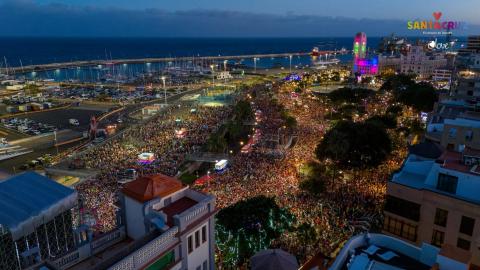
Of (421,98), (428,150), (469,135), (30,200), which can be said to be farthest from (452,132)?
(421,98)

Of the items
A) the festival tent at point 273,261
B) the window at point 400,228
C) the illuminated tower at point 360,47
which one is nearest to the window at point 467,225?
the window at point 400,228

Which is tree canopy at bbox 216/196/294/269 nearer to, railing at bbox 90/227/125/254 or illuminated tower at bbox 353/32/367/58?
railing at bbox 90/227/125/254

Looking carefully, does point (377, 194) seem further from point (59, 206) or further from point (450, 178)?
point (59, 206)

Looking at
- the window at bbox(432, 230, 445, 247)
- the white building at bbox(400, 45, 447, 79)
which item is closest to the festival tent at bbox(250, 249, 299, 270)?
the window at bbox(432, 230, 445, 247)

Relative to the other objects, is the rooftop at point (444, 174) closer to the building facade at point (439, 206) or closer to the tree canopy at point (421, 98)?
the building facade at point (439, 206)

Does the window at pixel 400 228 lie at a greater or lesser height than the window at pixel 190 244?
lesser

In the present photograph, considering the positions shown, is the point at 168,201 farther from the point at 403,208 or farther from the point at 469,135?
the point at 469,135

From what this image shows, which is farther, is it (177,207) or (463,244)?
(463,244)
